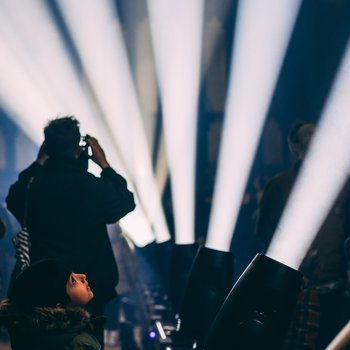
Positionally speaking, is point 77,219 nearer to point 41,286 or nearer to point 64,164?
point 64,164

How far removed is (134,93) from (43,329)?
6.03 meters

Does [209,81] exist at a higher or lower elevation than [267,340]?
higher

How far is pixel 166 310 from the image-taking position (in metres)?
5.51

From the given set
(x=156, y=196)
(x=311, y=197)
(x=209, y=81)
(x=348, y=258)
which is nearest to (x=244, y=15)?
(x=156, y=196)

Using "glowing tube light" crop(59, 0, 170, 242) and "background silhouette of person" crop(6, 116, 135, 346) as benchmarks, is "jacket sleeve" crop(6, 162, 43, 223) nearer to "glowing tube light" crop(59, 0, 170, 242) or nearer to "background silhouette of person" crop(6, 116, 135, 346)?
"background silhouette of person" crop(6, 116, 135, 346)

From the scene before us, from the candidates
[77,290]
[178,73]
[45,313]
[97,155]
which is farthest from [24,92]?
[45,313]

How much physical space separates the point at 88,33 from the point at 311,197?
5.13m

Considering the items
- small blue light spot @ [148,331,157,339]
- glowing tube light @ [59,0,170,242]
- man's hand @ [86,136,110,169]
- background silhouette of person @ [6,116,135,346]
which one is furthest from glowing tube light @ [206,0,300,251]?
background silhouette of person @ [6,116,135,346]

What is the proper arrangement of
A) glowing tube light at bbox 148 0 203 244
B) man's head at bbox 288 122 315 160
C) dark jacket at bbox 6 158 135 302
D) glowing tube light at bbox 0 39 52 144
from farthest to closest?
glowing tube light at bbox 148 0 203 244 → glowing tube light at bbox 0 39 52 144 → man's head at bbox 288 122 315 160 → dark jacket at bbox 6 158 135 302

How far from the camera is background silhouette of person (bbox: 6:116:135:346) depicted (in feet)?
10.6

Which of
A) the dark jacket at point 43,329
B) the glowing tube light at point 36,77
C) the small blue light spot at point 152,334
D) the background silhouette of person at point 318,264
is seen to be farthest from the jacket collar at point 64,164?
the glowing tube light at point 36,77

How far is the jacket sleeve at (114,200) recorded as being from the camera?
128 inches

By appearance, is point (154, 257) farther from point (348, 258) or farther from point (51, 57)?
point (348, 258)

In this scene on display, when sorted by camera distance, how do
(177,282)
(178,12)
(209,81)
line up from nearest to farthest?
(177,282) → (178,12) → (209,81)
